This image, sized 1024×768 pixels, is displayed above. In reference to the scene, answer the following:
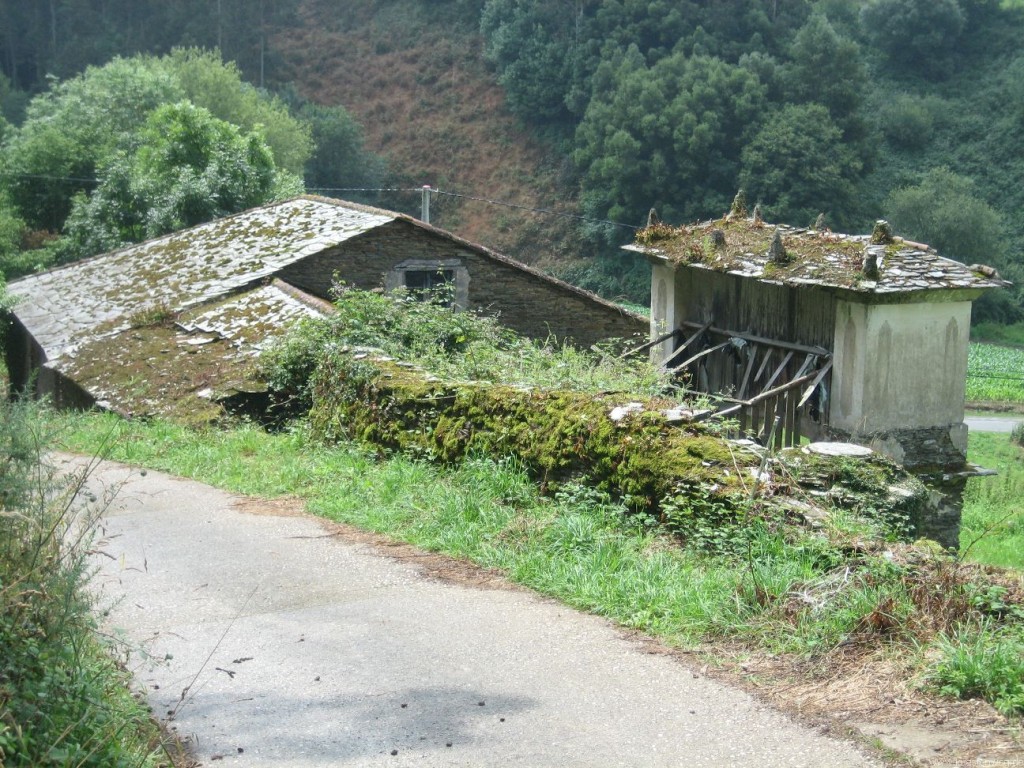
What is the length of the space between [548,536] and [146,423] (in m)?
8.57

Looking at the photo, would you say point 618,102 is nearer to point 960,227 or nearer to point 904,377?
point 960,227

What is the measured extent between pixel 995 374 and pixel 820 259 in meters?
32.7

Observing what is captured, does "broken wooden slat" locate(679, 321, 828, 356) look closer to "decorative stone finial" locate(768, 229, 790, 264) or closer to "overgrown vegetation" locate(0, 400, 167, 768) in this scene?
"decorative stone finial" locate(768, 229, 790, 264)

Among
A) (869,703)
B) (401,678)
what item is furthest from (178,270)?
A: (869,703)

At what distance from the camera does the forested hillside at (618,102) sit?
53250 mm

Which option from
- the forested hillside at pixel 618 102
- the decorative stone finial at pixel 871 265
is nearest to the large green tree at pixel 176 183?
the forested hillside at pixel 618 102

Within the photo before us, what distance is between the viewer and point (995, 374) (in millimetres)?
42906

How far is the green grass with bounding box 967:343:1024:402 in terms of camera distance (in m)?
40.0

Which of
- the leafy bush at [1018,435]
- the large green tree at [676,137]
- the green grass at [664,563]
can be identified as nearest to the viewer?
the green grass at [664,563]

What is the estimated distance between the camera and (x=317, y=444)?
1112cm

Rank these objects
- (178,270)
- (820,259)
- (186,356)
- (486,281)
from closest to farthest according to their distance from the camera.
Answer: (820,259) → (186,356) → (486,281) → (178,270)

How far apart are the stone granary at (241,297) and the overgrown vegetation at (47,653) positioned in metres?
10.7

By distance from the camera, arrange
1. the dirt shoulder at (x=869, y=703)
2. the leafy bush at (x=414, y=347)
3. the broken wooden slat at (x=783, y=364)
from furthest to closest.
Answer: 1. the broken wooden slat at (x=783, y=364)
2. the leafy bush at (x=414, y=347)
3. the dirt shoulder at (x=869, y=703)

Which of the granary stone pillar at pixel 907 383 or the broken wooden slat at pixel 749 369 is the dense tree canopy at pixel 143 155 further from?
the granary stone pillar at pixel 907 383
